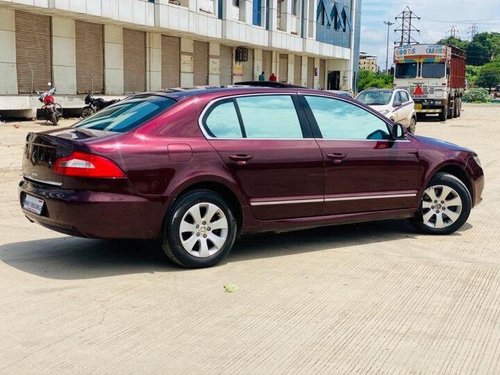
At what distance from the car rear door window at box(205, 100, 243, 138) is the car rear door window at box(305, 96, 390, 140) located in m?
0.87

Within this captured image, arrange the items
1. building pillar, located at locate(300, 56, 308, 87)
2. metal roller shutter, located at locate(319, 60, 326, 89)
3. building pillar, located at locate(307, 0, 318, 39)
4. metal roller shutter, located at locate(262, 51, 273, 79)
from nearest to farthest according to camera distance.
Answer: metal roller shutter, located at locate(262, 51, 273, 79), building pillar, located at locate(307, 0, 318, 39), building pillar, located at locate(300, 56, 308, 87), metal roller shutter, located at locate(319, 60, 326, 89)

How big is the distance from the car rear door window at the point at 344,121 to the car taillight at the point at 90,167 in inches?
84.4

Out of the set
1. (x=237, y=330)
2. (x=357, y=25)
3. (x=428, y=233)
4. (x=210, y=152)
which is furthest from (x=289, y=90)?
(x=357, y=25)

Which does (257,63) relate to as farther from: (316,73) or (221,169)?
(221,169)

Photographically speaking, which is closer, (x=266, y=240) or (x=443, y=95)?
(x=266, y=240)

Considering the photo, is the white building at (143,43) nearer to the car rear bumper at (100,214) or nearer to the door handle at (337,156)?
→ the car rear bumper at (100,214)

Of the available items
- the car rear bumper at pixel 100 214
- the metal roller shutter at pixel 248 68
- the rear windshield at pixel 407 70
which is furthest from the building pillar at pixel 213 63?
the car rear bumper at pixel 100 214

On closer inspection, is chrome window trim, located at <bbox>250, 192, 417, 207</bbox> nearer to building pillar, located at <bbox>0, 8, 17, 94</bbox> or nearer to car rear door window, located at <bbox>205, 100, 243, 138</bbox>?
car rear door window, located at <bbox>205, 100, 243, 138</bbox>

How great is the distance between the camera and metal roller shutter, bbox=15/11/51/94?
21.7 m

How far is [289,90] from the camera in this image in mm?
6184

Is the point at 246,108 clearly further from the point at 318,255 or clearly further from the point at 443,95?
the point at 443,95

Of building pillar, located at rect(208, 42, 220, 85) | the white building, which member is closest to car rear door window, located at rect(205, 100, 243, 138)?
the white building

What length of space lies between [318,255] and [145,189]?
189 cm

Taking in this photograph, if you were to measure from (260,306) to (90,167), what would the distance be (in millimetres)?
1761
